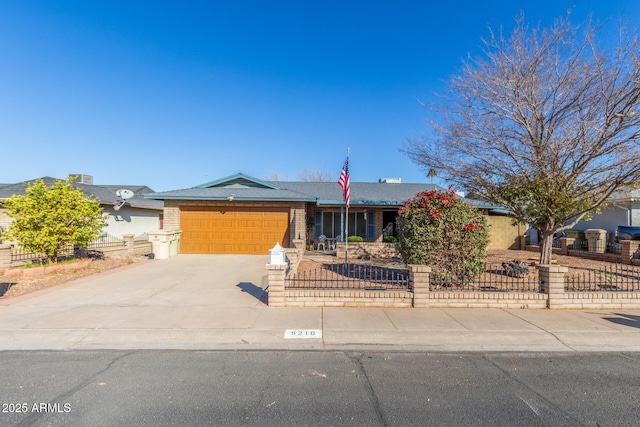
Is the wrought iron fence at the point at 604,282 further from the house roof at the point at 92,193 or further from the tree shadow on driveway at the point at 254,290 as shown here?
the house roof at the point at 92,193

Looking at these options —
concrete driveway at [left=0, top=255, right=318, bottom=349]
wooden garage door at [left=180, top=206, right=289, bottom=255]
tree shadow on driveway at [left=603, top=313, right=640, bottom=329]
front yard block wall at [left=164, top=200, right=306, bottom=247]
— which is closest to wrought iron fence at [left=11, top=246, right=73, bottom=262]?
concrete driveway at [left=0, top=255, right=318, bottom=349]

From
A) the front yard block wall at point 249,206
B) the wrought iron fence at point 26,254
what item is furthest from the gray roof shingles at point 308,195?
the wrought iron fence at point 26,254

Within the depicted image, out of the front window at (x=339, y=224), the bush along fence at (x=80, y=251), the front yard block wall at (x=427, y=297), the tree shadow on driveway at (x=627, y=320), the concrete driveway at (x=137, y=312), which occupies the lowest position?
the tree shadow on driveway at (x=627, y=320)

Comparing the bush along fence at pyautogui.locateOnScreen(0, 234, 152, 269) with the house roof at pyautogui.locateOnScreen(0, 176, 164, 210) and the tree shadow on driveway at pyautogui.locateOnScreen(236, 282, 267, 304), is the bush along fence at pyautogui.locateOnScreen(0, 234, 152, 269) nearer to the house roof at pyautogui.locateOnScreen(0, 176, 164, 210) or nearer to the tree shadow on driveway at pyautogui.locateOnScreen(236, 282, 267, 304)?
the house roof at pyautogui.locateOnScreen(0, 176, 164, 210)

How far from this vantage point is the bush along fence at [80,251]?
9.91 m

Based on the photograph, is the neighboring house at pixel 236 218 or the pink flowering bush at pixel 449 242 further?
the neighboring house at pixel 236 218

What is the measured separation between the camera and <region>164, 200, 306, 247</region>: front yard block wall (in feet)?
50.2

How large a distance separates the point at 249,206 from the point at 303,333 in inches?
433

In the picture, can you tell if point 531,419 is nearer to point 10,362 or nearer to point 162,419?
point 162,419

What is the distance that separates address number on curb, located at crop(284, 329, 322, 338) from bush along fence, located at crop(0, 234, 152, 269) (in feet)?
32.8

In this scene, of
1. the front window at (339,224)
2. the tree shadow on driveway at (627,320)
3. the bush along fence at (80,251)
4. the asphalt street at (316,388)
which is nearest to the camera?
the asphalt street at (316,388)

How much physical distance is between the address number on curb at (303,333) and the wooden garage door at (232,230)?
10.1 m

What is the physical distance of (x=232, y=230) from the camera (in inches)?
607

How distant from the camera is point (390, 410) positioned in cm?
316
